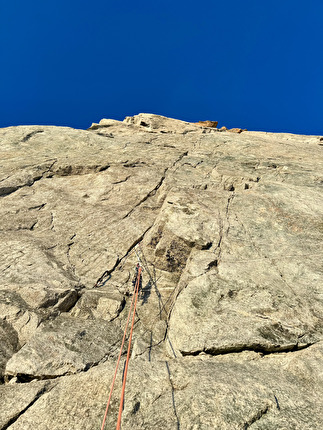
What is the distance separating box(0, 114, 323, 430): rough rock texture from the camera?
19.4ft

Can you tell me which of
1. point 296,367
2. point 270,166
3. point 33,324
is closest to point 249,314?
point 296,367

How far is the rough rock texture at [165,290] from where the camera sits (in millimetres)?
5910

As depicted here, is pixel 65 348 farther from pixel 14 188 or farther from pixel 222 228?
Answer: pixel 14 188

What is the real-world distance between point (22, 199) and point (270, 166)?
58.1 ft

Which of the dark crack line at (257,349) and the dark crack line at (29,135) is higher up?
the dark crack line at (29,135)

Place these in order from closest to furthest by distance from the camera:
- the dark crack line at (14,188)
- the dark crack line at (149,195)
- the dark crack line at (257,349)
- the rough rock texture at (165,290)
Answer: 1. the rough rock texture at (165,290)
2. the dark crack line at (257,349)
3. the dark crack line at (149,195)
4. the dark crack line at (14,188)

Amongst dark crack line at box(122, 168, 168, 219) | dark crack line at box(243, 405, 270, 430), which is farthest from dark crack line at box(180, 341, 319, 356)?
dark crack line at box(122, 168, 168, 219)

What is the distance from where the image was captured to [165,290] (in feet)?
35.8

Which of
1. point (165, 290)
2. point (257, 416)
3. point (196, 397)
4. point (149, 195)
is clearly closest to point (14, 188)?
point (149, 195)

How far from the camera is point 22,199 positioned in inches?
636

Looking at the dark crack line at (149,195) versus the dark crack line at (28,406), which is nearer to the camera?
the dark crack line at (28,406)

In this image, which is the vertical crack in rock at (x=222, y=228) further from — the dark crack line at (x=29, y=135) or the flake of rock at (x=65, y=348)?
the dark crack line at (x=29, y=135)

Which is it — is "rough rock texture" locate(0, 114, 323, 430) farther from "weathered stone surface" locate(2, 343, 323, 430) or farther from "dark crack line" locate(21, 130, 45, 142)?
"dark crack line" locate(21, 130, 45, 142)

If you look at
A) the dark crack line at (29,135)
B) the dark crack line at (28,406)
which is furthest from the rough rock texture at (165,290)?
the dark crack line at (29,135)
